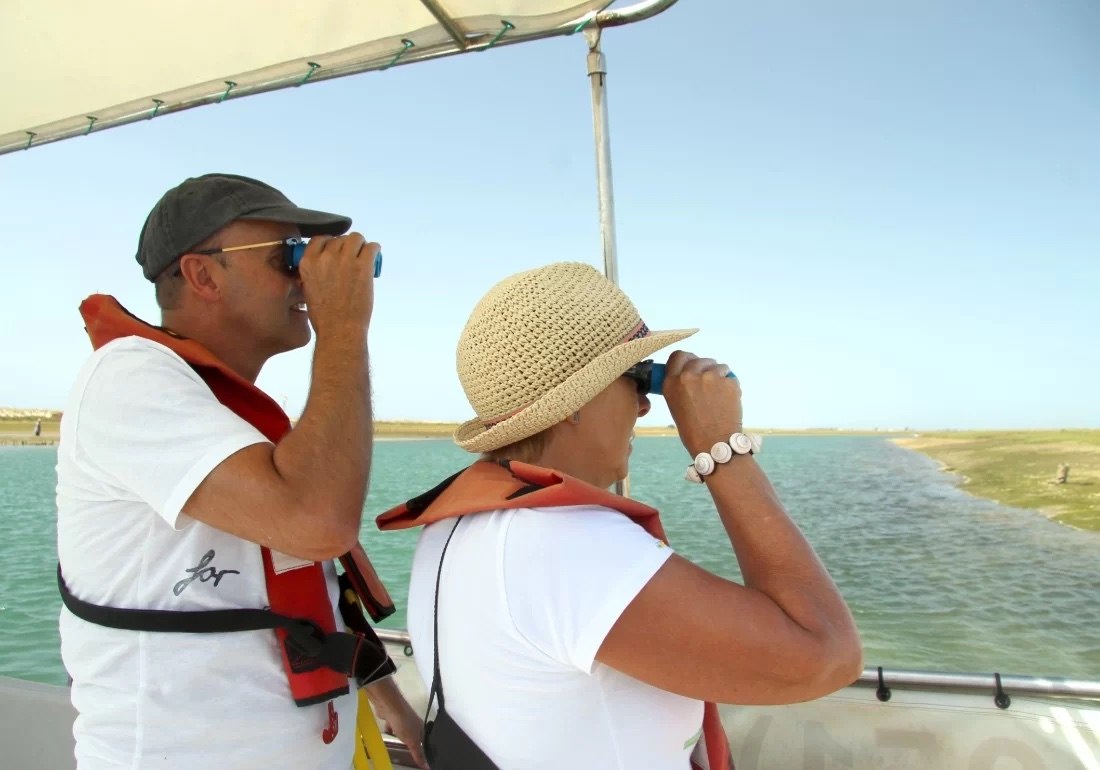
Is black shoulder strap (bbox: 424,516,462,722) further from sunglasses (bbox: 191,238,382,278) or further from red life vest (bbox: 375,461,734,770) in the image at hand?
sunglasses (bbox: 191,238,382,278)

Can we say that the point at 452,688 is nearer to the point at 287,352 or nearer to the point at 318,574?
the point at 318,574

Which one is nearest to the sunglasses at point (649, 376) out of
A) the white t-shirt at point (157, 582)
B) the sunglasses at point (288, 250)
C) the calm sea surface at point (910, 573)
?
the white t-shirt at point (157, 582)

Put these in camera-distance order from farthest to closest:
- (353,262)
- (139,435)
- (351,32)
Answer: (351,32) → (353,262) → (139,435)

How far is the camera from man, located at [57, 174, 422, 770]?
111 centimetres

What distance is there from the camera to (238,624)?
122cm

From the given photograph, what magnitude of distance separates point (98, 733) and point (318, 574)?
41cm

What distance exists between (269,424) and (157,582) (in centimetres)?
34

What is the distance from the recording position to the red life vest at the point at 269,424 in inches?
49.7

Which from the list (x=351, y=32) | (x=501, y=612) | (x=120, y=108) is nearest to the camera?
(x=501, y=612)

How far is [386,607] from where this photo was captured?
1.59 metres

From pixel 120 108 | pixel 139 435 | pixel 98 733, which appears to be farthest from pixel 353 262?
pixel 120 108

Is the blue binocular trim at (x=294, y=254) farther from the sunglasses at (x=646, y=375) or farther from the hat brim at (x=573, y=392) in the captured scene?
the sunglasses at (x=646, y=375)

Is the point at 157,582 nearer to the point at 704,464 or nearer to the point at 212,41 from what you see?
the point at 704,464

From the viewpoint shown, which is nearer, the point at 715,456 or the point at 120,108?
the point at 715,456
